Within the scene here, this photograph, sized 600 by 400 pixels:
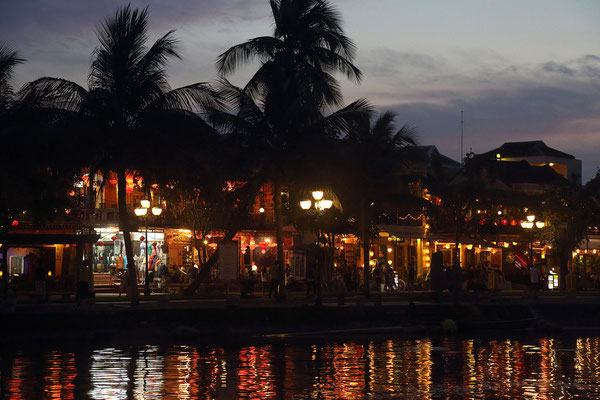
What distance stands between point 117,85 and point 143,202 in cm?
852

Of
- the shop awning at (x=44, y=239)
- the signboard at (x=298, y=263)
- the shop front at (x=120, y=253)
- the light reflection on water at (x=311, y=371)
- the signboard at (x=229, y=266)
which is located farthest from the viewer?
the signboard at (x=298, y=263)

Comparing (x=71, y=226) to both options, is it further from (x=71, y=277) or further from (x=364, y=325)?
(x=364, y=325)

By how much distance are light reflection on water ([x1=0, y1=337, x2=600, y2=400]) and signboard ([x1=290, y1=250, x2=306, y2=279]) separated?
72.9 feet

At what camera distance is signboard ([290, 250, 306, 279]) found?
50.6 metres

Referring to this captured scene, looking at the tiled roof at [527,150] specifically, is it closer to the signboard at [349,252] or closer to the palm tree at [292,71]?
the signboard at [349,252]

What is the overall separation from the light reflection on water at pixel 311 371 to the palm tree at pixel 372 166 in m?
15.9

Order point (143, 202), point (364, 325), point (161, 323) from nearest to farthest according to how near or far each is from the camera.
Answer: point (161, 323) → point (364, 325) → point (143, 202)

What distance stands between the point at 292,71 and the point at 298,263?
16.4 meters

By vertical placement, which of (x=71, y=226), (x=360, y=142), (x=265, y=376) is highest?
(x=360, y=142)

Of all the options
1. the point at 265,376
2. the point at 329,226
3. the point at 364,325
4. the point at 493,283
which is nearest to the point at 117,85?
the point at 364,325

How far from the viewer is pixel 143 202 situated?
3928 cm

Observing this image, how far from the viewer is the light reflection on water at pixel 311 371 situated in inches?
695

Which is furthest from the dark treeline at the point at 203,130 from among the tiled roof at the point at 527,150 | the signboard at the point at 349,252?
the tiled roof at the point at 527,150

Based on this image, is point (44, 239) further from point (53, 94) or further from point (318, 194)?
point (318, 194)
